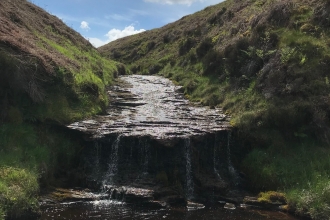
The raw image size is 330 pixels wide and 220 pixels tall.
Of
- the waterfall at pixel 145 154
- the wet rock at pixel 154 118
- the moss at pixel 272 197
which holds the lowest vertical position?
the moss at pixel 272 197

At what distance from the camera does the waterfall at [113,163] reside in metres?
18.5

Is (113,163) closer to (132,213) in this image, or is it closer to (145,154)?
(145,154)

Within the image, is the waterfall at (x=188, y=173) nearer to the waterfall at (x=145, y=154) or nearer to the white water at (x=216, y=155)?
the white water at (x=216, y=155)

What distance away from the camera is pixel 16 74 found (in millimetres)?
18672

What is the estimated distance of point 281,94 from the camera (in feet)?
76.0

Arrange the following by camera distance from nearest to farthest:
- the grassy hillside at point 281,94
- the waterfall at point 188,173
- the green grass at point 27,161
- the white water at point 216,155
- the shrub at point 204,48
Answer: the green grass at point 27,161 → the waterfall at point 188,173 → the grassy hillside at point 281,94 → the white water at point 216,155 → the shrub at point 204,48

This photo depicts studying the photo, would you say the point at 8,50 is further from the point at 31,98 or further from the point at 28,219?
the point at 28,219

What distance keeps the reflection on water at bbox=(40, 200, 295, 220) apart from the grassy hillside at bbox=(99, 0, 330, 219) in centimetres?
261

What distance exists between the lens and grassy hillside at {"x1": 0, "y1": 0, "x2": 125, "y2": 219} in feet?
47.3

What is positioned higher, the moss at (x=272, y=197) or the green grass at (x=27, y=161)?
the green grass at (x=27, y=161)

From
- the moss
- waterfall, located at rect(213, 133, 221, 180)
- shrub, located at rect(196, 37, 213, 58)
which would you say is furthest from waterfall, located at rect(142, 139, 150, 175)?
shrub, located at rect(196, 37, 213, 58)

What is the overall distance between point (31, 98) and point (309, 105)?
55.2ft

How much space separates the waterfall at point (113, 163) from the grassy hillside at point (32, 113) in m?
2.23

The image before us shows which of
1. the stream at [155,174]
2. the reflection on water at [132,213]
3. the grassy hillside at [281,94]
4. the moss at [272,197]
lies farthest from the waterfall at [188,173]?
the moss at [272,197]
